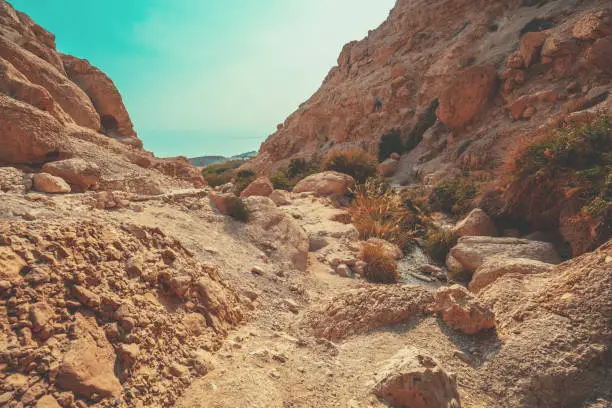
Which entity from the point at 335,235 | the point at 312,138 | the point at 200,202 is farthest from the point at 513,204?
the point at 312,138

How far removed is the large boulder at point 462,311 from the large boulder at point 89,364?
2747 mm

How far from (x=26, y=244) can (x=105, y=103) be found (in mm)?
10479

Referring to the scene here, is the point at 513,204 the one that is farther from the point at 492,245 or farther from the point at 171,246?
the point at 171,246

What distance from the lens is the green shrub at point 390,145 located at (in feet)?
68.7

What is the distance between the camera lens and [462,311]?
9.47 feet

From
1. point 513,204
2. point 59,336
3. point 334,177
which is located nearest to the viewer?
point 59,336

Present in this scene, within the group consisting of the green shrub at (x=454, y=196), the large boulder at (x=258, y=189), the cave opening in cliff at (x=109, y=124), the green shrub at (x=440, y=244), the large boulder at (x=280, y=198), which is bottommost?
the green shrub at (x=440, y=244)

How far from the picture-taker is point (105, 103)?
34.2ft

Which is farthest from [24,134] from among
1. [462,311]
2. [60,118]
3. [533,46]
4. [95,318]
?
[533,46]

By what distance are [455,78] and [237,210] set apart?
14.9 m

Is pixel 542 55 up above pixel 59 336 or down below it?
above

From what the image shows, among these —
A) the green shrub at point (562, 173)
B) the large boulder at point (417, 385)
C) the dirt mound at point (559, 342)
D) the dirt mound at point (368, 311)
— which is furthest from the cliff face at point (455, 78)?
the large boulder at point (417, 385)

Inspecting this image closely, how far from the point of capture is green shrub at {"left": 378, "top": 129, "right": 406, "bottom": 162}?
20.9 meters

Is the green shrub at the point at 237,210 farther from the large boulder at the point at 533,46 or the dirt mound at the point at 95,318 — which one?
the large boulder at the point at 533,46
